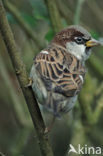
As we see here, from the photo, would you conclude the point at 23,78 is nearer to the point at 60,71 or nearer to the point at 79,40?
the point at 60,71

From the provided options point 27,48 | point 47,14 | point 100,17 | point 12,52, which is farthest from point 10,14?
point 12,52

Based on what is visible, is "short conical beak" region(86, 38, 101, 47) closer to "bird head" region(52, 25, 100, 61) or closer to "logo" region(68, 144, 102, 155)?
"bird head" region(52, 25, 100, 61)

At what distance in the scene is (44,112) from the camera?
485 centimetres

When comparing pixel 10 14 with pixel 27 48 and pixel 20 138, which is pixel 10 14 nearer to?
pixel 27 48

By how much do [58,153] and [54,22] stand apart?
7.41ft

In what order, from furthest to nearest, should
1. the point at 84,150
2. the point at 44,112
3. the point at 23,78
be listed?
1. the point at 44,112
2. the point at 84,150
3. the point at 23,78

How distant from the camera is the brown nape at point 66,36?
13.1ft

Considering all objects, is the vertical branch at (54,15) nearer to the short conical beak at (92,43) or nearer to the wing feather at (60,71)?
the short conical beak at (92,43)

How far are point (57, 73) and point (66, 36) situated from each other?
3.02 ft

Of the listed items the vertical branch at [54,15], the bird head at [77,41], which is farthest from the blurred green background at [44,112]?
the bird head at [77,41]

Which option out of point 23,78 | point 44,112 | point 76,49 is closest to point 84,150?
point 44,112

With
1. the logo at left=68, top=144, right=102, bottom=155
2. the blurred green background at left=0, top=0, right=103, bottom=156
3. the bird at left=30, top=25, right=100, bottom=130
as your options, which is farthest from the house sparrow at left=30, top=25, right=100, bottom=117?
the logo at left=68, top=144, right=102, bottom=155

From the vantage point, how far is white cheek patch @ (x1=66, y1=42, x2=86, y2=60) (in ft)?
13.0

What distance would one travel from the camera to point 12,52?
2.91 meters
